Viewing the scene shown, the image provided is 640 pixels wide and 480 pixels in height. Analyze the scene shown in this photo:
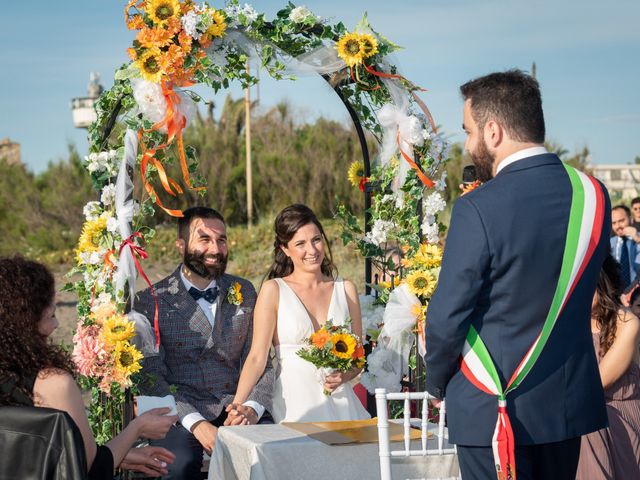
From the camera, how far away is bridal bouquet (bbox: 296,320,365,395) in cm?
471

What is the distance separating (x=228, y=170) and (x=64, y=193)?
128 inches

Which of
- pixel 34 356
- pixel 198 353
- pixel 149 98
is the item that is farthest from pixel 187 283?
pixel 34 356

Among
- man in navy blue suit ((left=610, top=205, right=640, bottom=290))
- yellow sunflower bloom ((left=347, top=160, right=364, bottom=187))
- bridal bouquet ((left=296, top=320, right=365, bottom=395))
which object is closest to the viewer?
bridal bouquet ((left=296, top=320, right=365, bottom=395))

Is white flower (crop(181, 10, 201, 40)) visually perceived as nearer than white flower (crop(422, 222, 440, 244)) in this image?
Yes

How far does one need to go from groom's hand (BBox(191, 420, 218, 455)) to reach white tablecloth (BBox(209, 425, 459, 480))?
0.97 meters

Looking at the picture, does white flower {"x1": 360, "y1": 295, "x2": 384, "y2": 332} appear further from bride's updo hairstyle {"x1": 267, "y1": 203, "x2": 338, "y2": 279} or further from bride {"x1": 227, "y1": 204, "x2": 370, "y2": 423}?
bride's updo hairstyle {"x1": 267, "y1": 203, "x2": 338, "y2": 279}

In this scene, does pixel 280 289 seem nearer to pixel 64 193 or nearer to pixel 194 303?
pixel 194 303

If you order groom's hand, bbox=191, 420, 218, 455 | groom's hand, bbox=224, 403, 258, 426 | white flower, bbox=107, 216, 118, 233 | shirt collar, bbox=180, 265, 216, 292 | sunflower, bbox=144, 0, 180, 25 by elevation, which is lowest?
groom's hand, bbox=191, 420, 218, 455

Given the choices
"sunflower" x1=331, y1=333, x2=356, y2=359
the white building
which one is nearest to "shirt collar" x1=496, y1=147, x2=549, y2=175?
"sunflower" x1=331, y1=333, x2=356, y2=359

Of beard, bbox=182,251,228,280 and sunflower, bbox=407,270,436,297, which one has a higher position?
beard, bbox=182,251,228,280

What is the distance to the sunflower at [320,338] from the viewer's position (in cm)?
473

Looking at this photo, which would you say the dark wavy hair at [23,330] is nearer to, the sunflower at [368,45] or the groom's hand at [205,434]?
the groom's hand at [205,434]

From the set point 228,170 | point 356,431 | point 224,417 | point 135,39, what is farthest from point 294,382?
point 228,170

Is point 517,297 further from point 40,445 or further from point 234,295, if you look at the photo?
point 234,295
